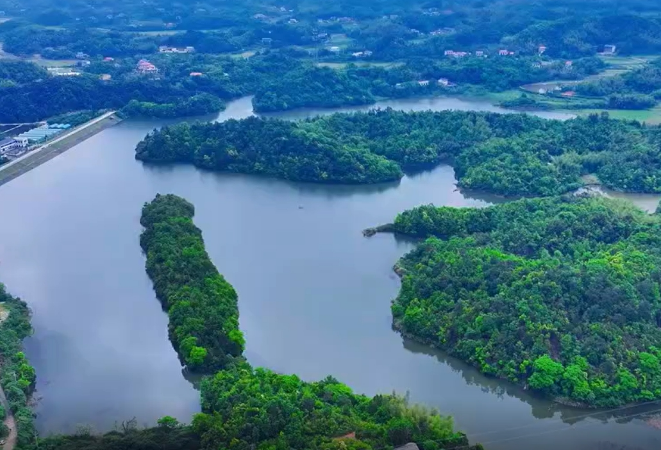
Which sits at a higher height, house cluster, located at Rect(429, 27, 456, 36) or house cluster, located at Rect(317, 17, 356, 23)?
house cluster, located at Rect(317, 17, 356, 23)

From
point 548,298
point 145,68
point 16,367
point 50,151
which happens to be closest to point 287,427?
point 16,367

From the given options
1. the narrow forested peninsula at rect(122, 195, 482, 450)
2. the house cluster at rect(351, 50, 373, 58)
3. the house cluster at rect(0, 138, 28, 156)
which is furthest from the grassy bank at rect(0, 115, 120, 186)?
the house cluster at rect(351, 50, 373, 58)

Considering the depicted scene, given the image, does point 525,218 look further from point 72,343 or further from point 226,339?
point 72,343

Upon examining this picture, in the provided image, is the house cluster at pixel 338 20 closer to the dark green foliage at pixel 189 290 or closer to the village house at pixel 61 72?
the village house at pixel 61 72

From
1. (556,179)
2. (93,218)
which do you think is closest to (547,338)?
(556,179)

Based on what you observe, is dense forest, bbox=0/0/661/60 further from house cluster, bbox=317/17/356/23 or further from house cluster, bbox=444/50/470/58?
house cluster, bbox=444/50/470/58

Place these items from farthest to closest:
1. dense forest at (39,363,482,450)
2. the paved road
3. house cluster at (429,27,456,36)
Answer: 1. house cluster at (429,27,456,36)
2. the paved road
3. dense forest at (39,363,482,450)
